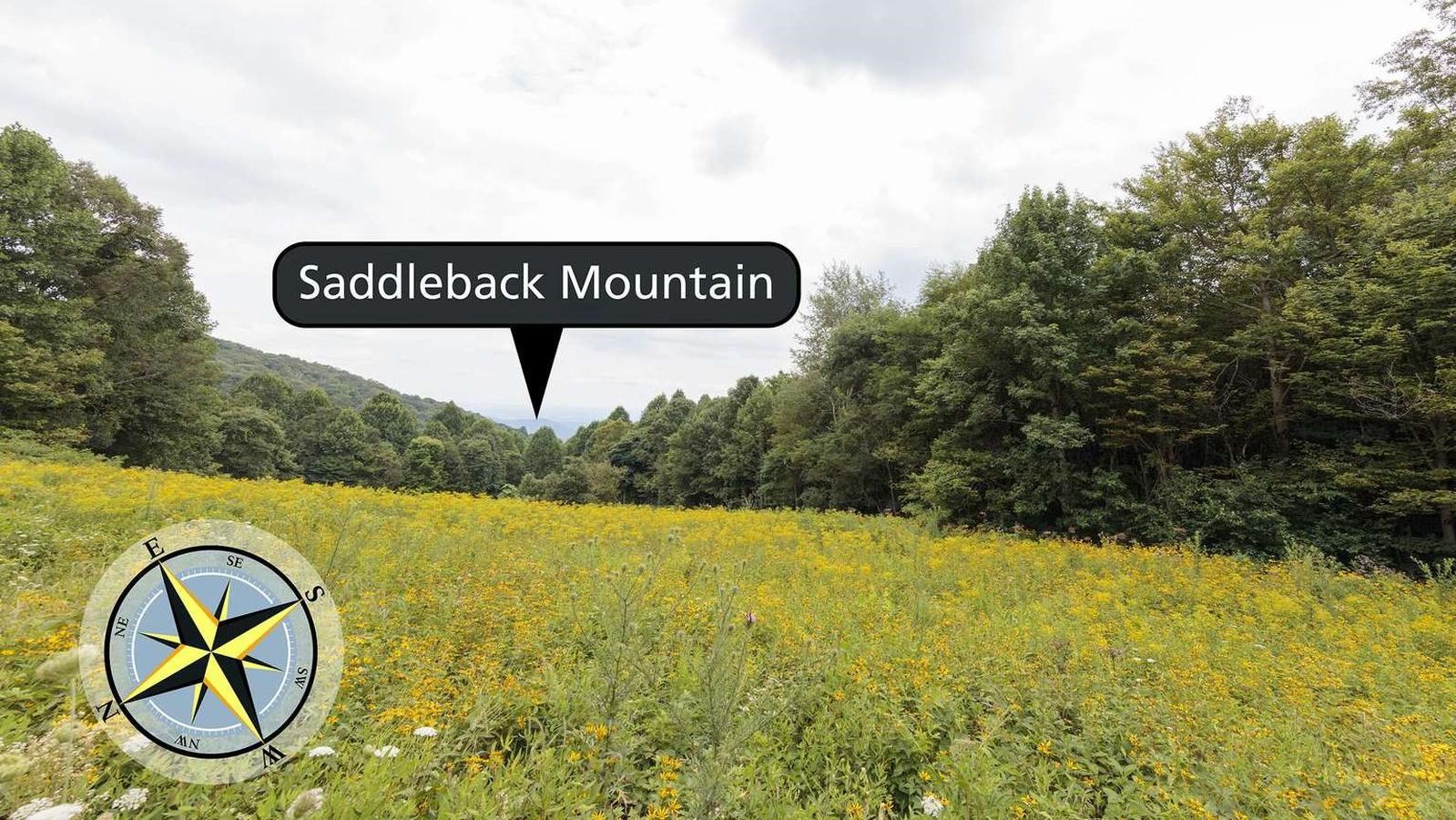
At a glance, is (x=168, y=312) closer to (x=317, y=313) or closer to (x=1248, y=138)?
(x=317, y=313)

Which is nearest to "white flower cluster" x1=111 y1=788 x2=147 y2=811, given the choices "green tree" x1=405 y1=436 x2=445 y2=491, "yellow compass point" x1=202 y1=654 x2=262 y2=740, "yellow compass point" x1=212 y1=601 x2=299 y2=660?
"yellow compass point" x1=202 y1=654 x2=262 y2=740

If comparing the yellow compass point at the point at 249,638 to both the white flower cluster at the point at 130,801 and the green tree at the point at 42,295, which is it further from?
the green tree at the point at 42,295

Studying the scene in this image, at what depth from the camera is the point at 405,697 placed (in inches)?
95.6

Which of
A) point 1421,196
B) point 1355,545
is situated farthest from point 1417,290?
point 1355,545

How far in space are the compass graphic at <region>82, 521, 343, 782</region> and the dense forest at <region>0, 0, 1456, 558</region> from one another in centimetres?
1327

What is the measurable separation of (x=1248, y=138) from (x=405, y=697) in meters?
20.4

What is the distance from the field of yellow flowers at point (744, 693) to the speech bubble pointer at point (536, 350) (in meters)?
1.34

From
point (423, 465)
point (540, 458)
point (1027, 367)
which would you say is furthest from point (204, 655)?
point (540, 458)

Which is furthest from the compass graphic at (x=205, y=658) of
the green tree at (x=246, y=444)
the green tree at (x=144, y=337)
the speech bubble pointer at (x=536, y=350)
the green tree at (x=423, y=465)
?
the green tree at (x=423, y=465)

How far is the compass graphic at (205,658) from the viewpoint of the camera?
4.98 feet

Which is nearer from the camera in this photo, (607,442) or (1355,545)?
(1355,545)

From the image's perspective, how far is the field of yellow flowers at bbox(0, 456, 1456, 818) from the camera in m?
1.95

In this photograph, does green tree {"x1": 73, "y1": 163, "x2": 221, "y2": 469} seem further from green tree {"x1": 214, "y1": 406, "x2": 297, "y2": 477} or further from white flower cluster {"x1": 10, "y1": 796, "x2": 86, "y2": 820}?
white flower cluster {"x1": 10, "y1": 796, "x2": 86, "y2": 820}

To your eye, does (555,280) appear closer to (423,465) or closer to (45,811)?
(45,811)
